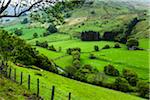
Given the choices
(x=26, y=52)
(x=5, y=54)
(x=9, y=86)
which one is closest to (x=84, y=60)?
(x=26, y=52)

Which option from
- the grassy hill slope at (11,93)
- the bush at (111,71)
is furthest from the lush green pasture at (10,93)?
the bush at (111,71)

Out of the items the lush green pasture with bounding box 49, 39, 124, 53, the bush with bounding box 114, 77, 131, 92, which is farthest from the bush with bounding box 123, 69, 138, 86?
the lush green pasture with bounding box 49, 39, 124, 53

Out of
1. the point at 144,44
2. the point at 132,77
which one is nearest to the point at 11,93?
the point at 132,77

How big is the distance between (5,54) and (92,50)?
102 metres

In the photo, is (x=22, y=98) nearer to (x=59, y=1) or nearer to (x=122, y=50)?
(x=59, y=1)

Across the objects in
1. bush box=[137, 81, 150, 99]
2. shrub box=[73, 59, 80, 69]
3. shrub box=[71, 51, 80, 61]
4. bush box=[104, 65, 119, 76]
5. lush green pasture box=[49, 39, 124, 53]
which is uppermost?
lush green pasture box=[49, 39, 124, 53]

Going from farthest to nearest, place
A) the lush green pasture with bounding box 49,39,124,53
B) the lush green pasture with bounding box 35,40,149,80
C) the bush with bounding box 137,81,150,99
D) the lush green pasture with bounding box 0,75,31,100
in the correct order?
the lush green pasture with bounding box 49,39,124,53
the lush green pasture with bounding box 35,40,149,80
the bush with bounding box 137,81,150,99
the lush green pasture with bounding box 0,75,31,100

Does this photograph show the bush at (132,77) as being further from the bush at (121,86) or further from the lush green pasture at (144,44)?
the lush green pasture at (144,44)

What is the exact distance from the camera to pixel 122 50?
549 feet

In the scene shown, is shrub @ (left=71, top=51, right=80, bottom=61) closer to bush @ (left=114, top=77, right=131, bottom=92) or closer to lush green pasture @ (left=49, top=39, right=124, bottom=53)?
lush green pasture @ (left=49, top=39, right=124, bottom=53)

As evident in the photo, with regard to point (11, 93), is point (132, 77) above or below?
below

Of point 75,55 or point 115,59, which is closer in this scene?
point 75,55

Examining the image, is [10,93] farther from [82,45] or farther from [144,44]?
[144,44]

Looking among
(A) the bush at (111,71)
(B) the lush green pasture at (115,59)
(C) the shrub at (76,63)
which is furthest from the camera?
(B) the lush green pasture at (115,59)
